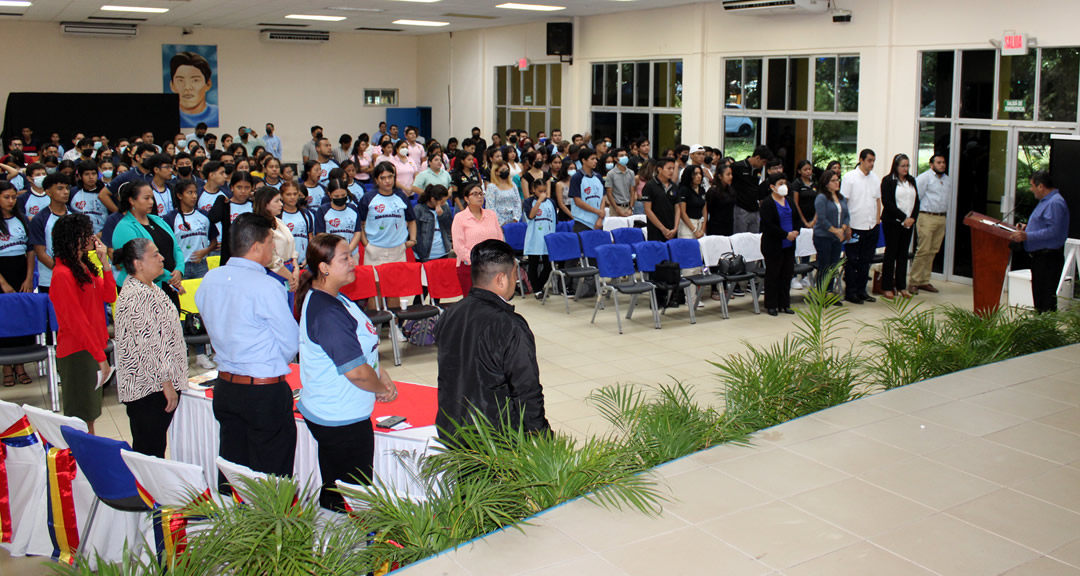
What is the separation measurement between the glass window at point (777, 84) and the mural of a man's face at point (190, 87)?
581 inches

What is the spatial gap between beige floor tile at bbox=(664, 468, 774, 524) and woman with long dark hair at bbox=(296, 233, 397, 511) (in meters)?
1.35

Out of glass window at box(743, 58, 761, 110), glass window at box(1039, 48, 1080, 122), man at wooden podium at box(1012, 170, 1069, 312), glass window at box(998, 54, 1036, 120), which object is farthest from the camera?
glass window at box(743, 58, 761, 110)

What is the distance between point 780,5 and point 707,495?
1112cm

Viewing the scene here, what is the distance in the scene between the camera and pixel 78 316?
18.5 feet

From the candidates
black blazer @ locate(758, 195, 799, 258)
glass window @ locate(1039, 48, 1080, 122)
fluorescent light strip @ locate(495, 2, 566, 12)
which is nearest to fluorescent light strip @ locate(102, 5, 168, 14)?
fluorescent light strip @ locate(495, 2, 566, 12)

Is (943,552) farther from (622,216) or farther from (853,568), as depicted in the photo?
(622,216)

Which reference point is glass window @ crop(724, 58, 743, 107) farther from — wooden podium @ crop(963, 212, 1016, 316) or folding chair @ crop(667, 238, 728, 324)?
wooden podium @ crop(963, 212, 1016, 316)

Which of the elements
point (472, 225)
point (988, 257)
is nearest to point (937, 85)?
point (988, 257)

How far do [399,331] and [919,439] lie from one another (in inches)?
228

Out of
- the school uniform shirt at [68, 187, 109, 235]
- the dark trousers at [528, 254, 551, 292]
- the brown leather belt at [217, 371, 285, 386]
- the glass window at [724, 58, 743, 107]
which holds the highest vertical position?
the glass window at [724, 58, 743, 107]

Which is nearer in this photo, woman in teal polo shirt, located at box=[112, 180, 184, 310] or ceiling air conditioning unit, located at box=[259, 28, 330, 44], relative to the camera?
woman in teal polo shirt, located at box=[112, 180, 184, 310]

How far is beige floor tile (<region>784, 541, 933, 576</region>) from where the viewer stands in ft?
11.1

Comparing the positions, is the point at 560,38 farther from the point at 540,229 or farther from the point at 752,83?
the point at 540,229

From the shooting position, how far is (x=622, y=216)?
12.0m
